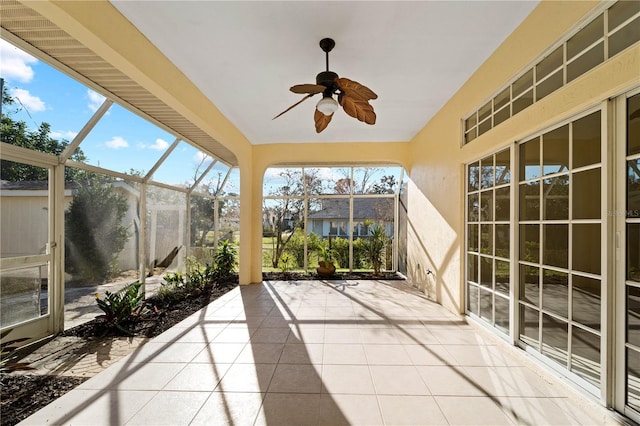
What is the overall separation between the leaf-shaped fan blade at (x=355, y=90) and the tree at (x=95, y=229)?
3510 mm

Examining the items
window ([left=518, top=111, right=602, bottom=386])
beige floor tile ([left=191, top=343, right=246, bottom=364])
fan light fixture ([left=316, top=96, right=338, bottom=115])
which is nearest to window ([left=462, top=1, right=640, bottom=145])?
window ([left=518, top=111, right=602, bottom=386])

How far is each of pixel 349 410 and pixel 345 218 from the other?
508cm

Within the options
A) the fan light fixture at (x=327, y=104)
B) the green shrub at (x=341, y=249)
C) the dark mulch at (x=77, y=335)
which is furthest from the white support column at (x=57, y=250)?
the green shrub at (x=341, y=249)

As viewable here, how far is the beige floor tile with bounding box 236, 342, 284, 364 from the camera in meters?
2.52

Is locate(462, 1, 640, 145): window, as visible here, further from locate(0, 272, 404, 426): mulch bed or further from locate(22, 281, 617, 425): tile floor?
locate(0, 272, 404, 426): mulch bed

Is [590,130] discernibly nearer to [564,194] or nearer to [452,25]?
[564,194]

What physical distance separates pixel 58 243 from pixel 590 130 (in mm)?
5222

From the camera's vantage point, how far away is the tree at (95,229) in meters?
3.22

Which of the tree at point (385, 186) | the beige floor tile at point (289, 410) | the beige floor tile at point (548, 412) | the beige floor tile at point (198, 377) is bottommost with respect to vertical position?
the beige floor tile at point (198, 377)

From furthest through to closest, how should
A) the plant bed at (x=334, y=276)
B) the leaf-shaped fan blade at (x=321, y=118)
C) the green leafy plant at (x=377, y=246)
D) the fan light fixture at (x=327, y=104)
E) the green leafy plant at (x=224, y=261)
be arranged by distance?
the green leafy plant at (x=377, y=246), the plant bed at (x=334, y=276), the green leafy plant at (x=224, y=261), the leaf-shaped fan blade at (x=321, y=118), the fan light fixture at (x=327, y=104)

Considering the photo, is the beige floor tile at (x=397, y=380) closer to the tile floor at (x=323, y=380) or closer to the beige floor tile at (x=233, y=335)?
the tile floor at (x=323, y=380)

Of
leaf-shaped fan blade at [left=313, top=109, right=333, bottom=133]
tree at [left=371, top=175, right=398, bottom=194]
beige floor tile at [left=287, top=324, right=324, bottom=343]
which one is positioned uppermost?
leaf-shaped fan blade at [left=313, top=109, right=333, bottom=133]

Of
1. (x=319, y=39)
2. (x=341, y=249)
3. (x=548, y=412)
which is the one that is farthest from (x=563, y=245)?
(x=341, y=249)

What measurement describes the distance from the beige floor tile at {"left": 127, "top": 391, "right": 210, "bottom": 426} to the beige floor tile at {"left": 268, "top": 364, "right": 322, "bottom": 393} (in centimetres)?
56
